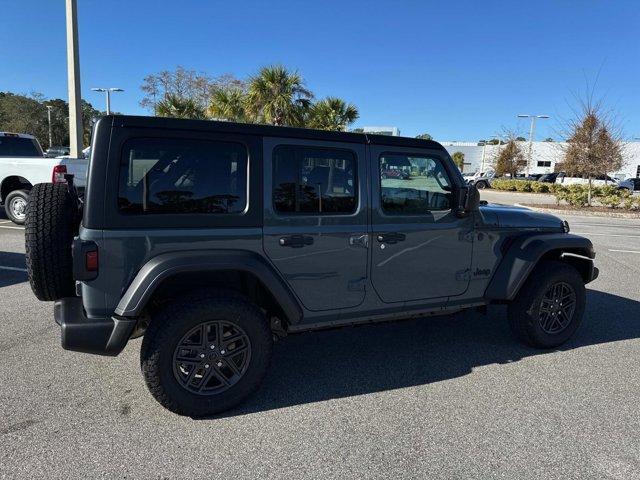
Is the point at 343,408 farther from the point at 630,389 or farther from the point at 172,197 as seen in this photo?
the point at 630,389

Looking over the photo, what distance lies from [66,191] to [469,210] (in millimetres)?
2925

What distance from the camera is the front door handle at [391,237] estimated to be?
3365 millimetres

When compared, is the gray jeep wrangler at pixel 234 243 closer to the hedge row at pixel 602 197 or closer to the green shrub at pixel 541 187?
the hedge row at pixel 602 197

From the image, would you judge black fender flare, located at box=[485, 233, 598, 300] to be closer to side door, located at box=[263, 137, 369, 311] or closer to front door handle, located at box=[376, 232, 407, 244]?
front door handle, located at box=[376, 232, 407, 244]

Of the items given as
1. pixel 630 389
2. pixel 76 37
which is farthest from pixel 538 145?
pixel 630 389

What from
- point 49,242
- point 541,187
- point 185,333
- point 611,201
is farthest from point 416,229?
point 541,187

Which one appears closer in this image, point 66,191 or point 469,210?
point 66,191

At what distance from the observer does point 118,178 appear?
268 centimetres

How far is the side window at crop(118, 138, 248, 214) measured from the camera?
2.72 m

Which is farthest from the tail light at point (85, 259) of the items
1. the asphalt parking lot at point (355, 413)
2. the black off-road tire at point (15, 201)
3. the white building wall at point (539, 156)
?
the white building wall at point (539, 156)

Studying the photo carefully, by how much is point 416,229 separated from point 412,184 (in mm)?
369

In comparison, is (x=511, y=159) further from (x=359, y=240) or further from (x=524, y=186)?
(x=359, y=240)

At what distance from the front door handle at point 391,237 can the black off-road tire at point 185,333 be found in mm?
1024

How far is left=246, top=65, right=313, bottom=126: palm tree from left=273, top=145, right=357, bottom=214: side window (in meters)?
18.1
